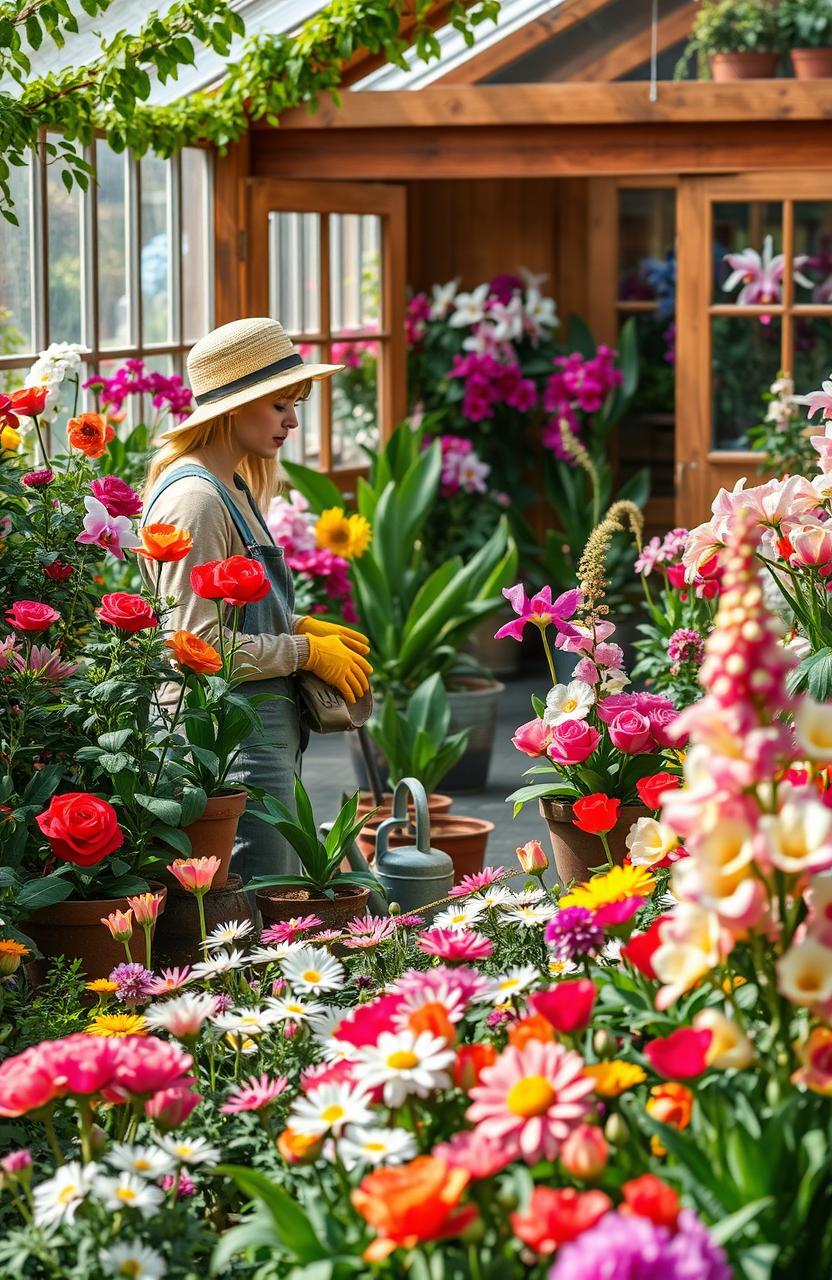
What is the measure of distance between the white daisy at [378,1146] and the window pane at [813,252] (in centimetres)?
518

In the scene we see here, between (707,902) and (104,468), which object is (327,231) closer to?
(104,468)

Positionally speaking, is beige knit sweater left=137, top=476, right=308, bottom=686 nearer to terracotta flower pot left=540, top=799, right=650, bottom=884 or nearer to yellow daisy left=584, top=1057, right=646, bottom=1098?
terracotta flower pot left=540, top=799, right=650, bottom=884

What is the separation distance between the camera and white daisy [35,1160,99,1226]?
4.19ft

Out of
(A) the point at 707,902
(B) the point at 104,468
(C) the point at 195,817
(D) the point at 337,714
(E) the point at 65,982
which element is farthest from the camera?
(B) the point at 104,468

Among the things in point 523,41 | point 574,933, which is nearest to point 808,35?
point 523,41

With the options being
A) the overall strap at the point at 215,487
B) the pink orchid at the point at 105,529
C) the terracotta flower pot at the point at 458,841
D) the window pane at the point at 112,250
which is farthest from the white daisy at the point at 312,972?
the window pane at the point at 112,250

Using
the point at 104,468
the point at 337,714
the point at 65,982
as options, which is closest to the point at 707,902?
the point at 65,982

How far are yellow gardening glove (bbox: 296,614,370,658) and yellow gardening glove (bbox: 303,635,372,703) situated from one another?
0.15ft

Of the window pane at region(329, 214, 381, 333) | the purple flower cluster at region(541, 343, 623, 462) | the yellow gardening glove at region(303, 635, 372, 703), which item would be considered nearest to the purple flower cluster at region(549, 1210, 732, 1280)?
the yellow gardening glove at region(303, 635, 372, 703)

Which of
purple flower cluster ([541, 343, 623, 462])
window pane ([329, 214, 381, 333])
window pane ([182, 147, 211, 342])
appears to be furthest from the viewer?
purple flower cluster ([541, 343, 623, 462])

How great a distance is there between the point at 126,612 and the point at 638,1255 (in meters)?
1.42

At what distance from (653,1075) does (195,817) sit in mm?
1004

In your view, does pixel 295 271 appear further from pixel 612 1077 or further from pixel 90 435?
pixel 612 1077

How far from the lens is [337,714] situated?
284cm
